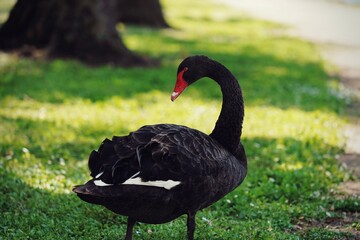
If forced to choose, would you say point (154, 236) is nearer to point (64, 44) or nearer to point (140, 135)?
point (140, 135)

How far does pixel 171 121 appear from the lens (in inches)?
351

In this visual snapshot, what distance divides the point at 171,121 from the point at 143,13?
33.9 feet

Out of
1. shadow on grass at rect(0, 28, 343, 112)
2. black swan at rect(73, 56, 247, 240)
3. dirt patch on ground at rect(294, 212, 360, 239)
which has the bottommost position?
shadow on grass at rect(0, 28, 343, 112)

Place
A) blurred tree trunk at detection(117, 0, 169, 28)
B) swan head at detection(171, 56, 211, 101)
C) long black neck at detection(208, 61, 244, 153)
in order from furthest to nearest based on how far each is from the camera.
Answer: blurred tree trunk at detection(117, 0, 169, 28) < long black neck at detection(208, 61, 244, 153) < swan head at detection(171, 56, 211, 101)

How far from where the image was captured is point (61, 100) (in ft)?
32.6

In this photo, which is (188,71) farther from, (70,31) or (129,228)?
(70,31)

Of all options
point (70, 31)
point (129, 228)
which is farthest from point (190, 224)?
point (70, 31)

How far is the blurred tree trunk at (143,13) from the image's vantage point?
1880cm

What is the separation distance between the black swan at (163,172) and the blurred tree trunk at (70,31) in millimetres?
7748

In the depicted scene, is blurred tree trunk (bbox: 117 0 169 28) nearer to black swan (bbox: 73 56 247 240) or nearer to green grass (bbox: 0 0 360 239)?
green grass (bbox: 0 0 360 239)

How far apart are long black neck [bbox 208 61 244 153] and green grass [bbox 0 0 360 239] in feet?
2.35

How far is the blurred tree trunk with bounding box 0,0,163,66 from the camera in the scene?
1236 cm

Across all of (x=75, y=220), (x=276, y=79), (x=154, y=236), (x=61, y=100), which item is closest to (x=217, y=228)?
(x=154, y=236)

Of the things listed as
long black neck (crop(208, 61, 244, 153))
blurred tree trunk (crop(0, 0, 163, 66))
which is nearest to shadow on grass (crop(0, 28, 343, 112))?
blurred tree trunk (crop(0, 0, 163, 66))
